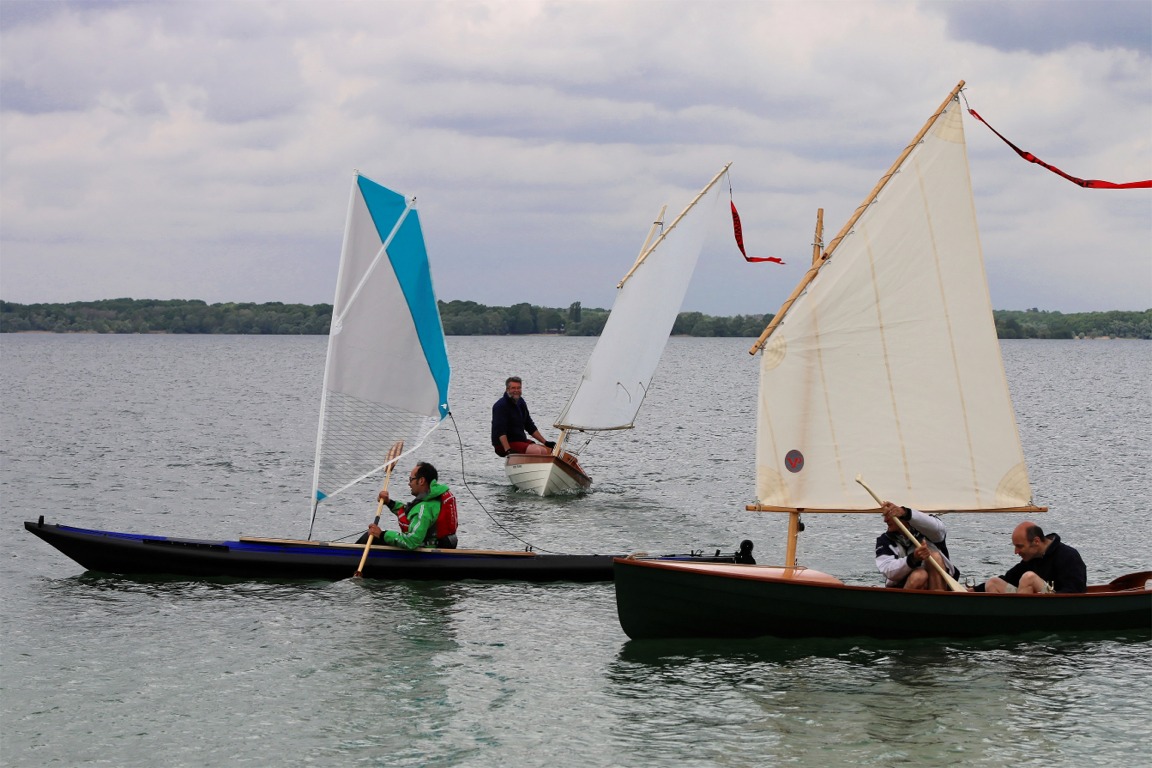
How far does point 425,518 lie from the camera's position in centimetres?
1867

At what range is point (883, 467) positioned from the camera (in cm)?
1582

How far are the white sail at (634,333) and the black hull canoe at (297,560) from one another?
10671 millimetres

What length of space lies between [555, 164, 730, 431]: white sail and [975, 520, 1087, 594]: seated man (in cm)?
1414

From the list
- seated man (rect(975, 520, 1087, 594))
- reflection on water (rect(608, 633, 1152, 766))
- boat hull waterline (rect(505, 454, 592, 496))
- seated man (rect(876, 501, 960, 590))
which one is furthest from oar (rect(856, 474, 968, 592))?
boat hull waterline (rect(505, 454, 592, 496))

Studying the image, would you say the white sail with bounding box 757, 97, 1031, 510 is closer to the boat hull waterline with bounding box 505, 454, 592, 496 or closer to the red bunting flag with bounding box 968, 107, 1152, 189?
the red bunting flag with bounding box 968, 107, 1152, 189

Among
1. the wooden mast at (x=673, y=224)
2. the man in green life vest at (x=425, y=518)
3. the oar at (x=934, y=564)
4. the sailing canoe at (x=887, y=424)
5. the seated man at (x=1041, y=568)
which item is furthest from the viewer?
the wooden mast at (x=673, y=224)

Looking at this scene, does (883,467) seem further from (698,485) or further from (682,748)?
(698,485)

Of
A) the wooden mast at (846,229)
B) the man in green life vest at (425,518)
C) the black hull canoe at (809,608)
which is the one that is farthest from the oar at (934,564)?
the man in green life vest at (425,518)

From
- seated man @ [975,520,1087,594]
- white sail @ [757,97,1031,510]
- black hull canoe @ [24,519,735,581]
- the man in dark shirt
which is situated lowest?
black hull canoe @ [24,519,735,581]

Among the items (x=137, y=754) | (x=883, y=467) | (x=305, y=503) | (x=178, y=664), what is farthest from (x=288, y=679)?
(x=305, y=503)

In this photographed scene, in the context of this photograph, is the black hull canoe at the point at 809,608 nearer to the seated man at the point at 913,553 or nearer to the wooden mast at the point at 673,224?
the seated man at the point at 913,553

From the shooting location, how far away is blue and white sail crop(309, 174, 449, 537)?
18.5m

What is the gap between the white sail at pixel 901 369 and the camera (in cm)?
1549

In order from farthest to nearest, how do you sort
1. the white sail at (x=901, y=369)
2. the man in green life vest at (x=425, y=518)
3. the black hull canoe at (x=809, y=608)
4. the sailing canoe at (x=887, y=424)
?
the man in green life vest at (x=425, y=518) → the white sail at (x=901, y=369) → the sailing canoe at (x=887, y=424) → the black hull canoe at (x=809, y=608)
